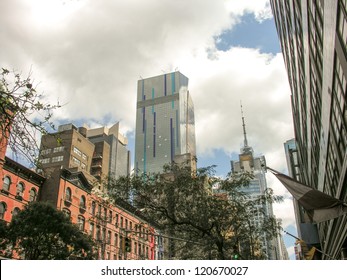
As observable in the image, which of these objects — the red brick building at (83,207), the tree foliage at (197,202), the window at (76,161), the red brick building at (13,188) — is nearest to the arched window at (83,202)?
the red brick building at (83,207)

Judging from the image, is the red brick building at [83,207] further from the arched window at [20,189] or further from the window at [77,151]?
the window at [77,151]

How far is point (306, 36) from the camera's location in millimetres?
18875

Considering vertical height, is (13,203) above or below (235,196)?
above

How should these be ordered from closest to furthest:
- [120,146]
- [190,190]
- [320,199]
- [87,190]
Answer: [320,199] < [190,190] < [87,190] < [120,146]

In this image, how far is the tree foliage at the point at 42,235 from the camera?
29688 mm

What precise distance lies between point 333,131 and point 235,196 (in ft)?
27.2

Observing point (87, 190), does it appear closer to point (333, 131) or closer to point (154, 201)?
point (154, 201)

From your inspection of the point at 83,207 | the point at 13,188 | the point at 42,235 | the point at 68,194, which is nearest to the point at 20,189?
the point at 13,188

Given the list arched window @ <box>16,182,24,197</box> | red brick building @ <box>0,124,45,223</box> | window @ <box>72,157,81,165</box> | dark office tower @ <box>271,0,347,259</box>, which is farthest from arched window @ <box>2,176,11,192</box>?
window @ <box>72,157,81,165</box>

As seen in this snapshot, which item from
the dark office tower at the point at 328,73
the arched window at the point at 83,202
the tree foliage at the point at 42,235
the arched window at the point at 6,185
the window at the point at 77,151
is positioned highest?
the window at the point at 77,151

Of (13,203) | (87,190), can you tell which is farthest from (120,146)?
(13,203)

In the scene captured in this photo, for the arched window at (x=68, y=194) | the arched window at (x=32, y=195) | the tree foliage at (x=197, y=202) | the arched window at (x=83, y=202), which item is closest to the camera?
the tree foliage at (x=197, y=202)

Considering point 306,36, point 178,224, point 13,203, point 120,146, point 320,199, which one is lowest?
point 320,199

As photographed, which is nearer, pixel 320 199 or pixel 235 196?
pixel 320 199
